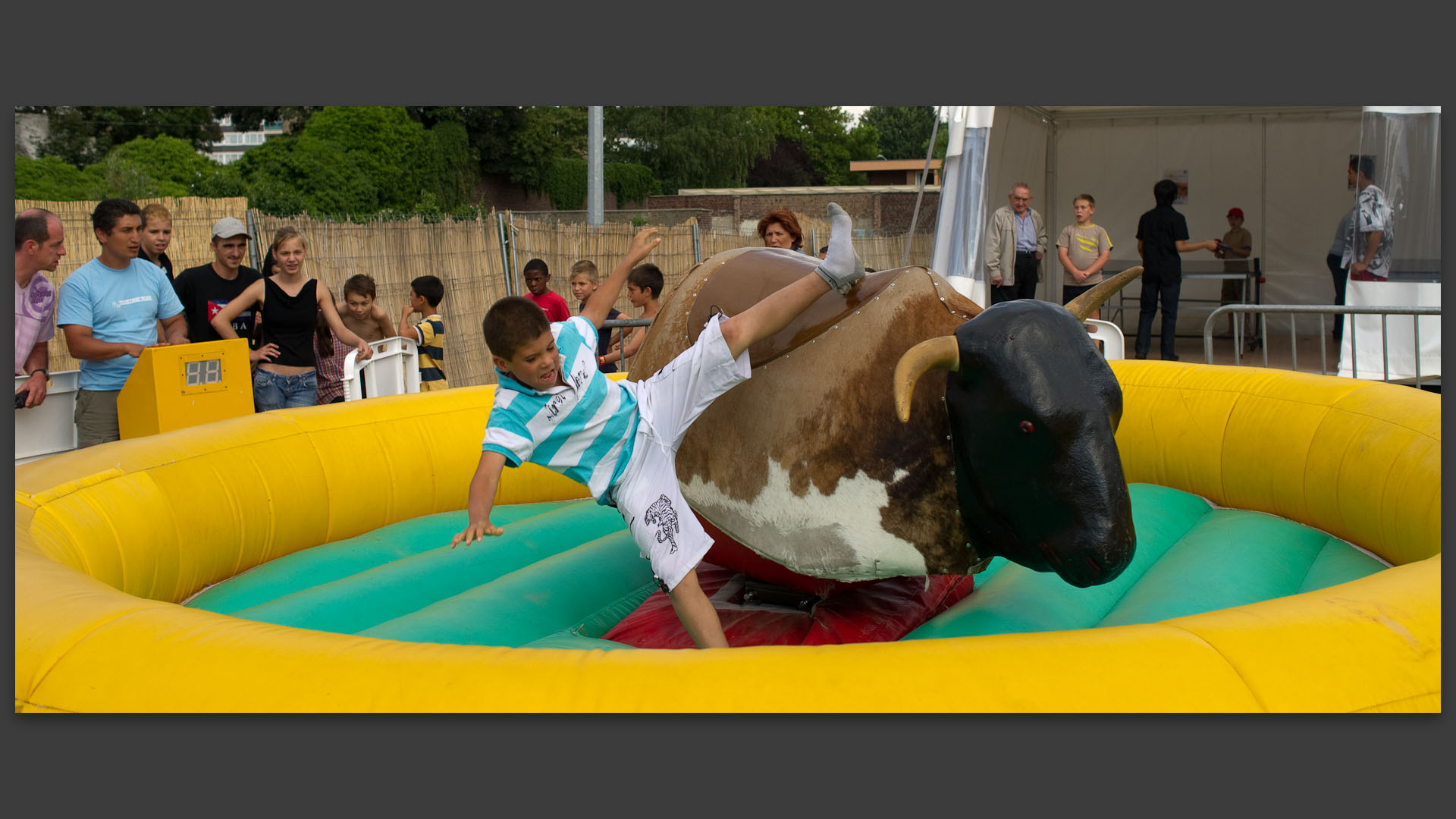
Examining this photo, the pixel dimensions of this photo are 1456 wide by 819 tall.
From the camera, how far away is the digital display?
183 inches

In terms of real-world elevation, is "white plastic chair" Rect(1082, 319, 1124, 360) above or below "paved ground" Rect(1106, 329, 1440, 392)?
above

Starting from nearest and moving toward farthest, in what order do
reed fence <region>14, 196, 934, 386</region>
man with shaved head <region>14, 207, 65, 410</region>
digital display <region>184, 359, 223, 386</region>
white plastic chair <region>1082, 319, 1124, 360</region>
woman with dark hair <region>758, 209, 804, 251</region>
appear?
man with shaved head <region>14, 207, 65, 410</region> → digital display <region>184, 359, 223, 386</region> → woman with dark hair <region>758, 209, 804, 251</region> → white plastic chair <region>1082, 319, 1124, 360</region> → reed fence <region>14, 196, 934, 386</region>

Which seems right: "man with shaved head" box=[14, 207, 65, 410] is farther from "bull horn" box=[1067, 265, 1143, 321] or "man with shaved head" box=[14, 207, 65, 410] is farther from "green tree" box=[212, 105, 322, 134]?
"green tree" box=[212, 105, 322, 134]

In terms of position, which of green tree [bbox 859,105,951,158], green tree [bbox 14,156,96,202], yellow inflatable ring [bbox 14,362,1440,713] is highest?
green tree [bbox 859,105,951,158]

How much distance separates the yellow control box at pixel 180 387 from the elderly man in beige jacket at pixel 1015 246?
6592 millimetres

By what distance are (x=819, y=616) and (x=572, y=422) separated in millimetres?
963

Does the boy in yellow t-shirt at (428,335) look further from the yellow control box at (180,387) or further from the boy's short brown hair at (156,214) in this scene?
the yellow control box at (180,387)

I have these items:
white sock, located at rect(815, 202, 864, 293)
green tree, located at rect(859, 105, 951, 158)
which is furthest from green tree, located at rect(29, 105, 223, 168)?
green tree, located at rect(859, 105, 951, 158)

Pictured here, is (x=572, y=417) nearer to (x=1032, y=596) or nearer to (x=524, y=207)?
(x=1032, y=596)

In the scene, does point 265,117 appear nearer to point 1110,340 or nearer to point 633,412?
point 1110,340

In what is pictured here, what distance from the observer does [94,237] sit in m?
9.97

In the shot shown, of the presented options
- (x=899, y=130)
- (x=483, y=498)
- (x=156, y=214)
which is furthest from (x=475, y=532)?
(x=899, y=130)

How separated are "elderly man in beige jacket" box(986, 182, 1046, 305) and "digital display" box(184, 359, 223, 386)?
6640 mm

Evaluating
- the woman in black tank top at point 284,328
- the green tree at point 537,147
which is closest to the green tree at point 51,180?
the green tree at point 537,147
